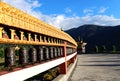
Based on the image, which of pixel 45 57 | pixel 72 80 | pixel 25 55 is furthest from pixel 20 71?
pixel 72 80

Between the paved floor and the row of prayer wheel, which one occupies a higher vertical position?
the row of prayer wheel

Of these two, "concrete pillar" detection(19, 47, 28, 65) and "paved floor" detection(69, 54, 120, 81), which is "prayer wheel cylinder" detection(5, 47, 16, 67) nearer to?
"concrete pillar" detection(19, 47, 28, 65)

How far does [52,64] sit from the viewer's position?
1193cm

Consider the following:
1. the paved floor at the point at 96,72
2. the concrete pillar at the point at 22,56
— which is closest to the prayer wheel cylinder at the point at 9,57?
the concrete pillar at the point at 22,56

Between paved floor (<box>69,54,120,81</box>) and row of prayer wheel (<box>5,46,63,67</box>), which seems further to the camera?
paved floor (<box>69,54,120,81</box>)

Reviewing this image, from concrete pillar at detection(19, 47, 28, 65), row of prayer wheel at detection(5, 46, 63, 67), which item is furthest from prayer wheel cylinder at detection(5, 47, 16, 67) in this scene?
concrete pillar at detection(19, 47, 28, 65)

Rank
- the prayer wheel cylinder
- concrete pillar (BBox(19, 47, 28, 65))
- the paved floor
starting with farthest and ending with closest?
the paved floor
concrete pillar (BBox(19, 47, 28, 65))
the prayer wheel cylinder

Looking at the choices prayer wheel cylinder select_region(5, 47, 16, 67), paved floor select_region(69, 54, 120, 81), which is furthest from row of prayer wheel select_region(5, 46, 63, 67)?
paved floor select_region(69, 54, 120, 81)

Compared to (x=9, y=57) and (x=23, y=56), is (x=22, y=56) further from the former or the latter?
(x=9, y=57)

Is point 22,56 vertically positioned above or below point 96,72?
above

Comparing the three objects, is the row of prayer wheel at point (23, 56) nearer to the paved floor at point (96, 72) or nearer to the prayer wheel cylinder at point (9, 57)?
the prayer wheel cylinder at point (9, 57)

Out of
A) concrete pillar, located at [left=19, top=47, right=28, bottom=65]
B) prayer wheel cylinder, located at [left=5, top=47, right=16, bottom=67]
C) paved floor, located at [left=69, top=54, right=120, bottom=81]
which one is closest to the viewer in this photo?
prayer wheel cylinder, located at [left=5, top=47, right=16, bottom=67]

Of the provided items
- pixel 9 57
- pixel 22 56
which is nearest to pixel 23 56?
pixel 22 56

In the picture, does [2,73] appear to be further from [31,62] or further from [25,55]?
[31,62]
